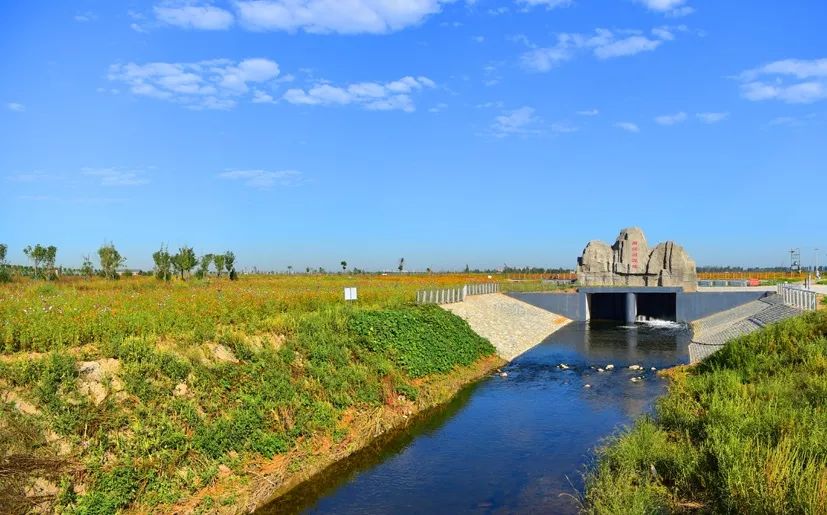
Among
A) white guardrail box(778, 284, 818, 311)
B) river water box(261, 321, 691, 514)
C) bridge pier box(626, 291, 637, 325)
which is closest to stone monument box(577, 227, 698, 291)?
bridge pier box(626, 291, 637, 325)

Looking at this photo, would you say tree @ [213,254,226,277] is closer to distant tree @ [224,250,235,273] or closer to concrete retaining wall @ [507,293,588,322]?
distant tree @ [224,250,235,273]

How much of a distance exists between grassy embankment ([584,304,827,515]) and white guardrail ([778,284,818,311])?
17918 mm

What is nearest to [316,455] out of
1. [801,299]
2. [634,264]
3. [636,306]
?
[801,299]

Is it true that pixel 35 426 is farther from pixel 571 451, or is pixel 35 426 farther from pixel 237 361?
pixel 571 451

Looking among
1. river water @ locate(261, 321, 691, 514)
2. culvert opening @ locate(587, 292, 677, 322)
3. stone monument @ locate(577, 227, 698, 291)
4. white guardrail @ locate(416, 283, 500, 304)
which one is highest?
stone monument @ locate(577, 227, 698, 291)

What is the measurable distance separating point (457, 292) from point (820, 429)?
35.5m

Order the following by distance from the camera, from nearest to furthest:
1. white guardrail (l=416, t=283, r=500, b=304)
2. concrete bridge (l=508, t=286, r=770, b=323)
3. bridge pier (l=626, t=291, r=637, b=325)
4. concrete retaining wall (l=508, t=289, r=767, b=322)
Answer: white guardrail (l=416, t=283, r=500, b=304)
concrete retaining wall (l=508, t=289, r=767, b=322)
concrete bridge (l=508, t=286, r=770, b=323)
bridge pier (l=626, t=291, r=637, b=325)

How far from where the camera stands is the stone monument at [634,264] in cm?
5994

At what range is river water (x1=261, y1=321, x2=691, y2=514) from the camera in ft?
44.9

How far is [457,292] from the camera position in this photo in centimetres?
4706

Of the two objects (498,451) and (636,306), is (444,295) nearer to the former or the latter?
(498,451)

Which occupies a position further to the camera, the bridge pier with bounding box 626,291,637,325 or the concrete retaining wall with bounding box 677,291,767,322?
the bridge pier with bounding box 626,291,637,325

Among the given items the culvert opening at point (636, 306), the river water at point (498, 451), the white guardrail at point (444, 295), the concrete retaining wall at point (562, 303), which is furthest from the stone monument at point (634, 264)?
the river water at point (498, 451)

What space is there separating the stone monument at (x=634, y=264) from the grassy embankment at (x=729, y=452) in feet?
142
